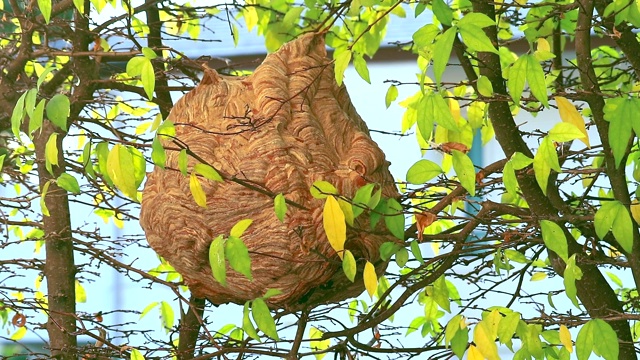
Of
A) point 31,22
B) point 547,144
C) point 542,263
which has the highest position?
point 31,22

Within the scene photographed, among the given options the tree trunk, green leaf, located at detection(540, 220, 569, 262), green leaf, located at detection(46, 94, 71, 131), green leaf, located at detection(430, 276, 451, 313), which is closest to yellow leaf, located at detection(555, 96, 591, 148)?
green leaf, located at detection(540, 220, 569, 262)

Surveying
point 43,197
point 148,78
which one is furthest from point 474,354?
point 43,197

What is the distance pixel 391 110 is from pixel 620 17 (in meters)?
3.50

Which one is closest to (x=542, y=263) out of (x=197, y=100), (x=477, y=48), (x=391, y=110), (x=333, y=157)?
(x=333, y=157)

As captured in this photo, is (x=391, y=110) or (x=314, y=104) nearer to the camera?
(x=314, y=104)

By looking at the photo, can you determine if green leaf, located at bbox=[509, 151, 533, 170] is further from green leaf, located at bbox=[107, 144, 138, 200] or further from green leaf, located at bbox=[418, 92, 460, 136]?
green leaf, located at bbox=[107, 144, 138, 200]

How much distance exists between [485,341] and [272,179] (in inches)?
13.8

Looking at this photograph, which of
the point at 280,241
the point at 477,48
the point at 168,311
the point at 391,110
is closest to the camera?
the point at 477,48

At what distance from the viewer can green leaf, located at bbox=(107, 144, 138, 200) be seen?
816 millimetres

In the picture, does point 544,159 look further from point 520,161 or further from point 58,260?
point 58,260

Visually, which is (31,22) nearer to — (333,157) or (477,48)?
(333,157)

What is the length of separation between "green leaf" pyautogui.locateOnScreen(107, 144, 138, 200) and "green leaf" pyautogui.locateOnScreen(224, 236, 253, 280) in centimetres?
11

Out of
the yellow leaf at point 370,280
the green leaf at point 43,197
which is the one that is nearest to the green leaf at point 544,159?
the yellow leaf at point 370,280

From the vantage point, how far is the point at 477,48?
758mm
